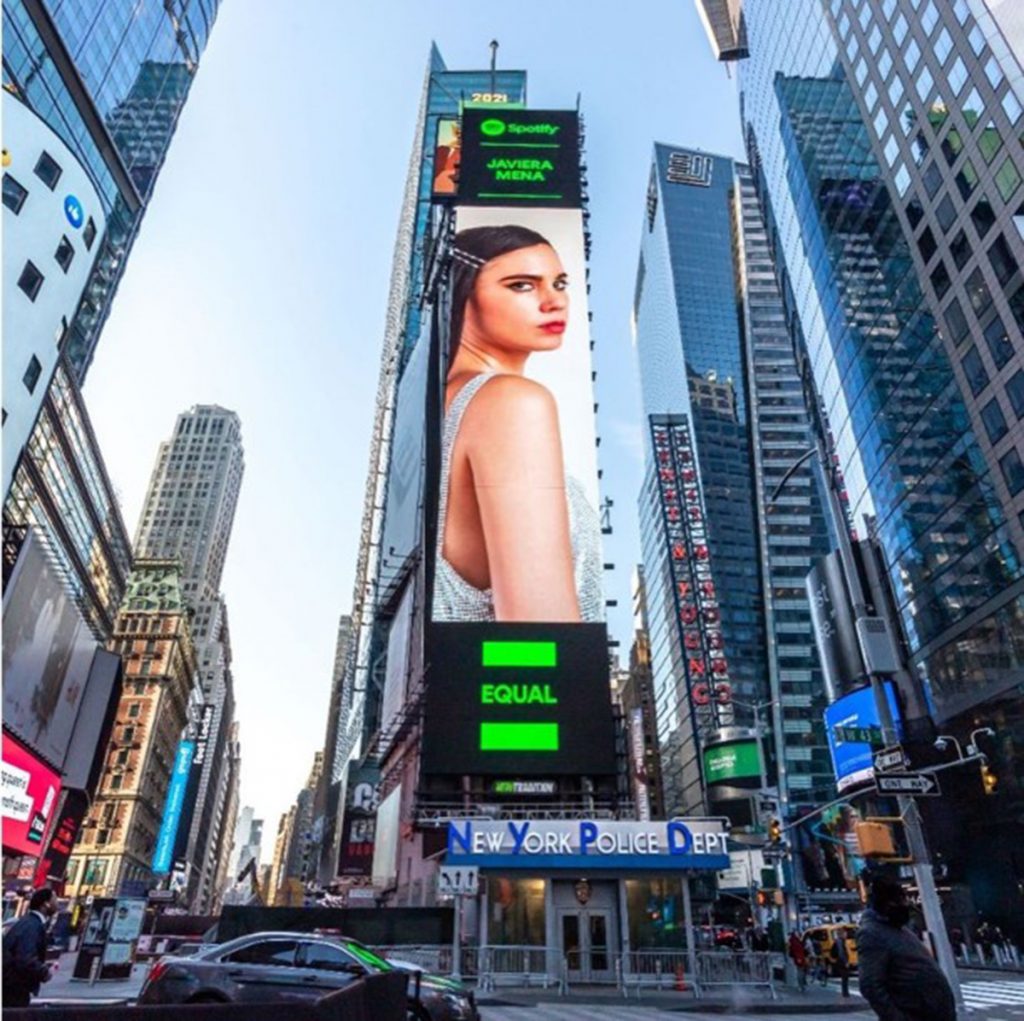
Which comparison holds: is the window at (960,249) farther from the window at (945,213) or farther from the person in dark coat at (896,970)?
the person in dark coat at (896,970)

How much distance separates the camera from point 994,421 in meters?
52.1

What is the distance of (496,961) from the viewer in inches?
977

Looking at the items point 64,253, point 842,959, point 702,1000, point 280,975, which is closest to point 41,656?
point 64,253

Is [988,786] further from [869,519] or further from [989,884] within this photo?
[869,519]

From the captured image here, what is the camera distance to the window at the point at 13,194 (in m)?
34.4

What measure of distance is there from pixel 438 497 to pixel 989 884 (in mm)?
42430

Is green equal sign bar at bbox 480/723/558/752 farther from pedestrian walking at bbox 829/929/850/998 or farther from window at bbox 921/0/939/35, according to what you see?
window at bbox 921/0/939/35

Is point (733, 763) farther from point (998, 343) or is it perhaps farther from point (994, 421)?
point (998, 343)

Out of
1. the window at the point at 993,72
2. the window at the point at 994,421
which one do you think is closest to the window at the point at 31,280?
the window at the point at 994,421

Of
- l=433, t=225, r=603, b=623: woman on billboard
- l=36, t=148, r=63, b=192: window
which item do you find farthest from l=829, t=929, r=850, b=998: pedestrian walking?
l=36, t=148, r=63, b=192: window

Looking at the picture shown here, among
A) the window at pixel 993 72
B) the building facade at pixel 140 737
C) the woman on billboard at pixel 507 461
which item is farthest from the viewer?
the building facade at pixel 140 737

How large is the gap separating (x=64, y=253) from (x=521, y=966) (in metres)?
37.9

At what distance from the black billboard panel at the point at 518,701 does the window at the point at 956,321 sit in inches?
1387

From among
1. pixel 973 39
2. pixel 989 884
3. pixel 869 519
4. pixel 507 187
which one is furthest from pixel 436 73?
pixel 989 884
